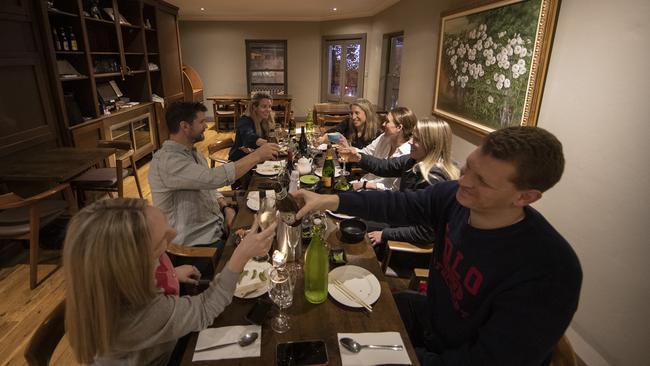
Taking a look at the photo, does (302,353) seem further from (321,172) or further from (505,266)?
(321,172)

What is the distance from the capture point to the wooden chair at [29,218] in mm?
2277

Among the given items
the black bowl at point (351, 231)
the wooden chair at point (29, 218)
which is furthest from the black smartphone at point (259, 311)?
the wooden chair at point (29, 218)

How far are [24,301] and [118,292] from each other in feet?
7.27

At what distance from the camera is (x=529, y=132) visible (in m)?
0.98

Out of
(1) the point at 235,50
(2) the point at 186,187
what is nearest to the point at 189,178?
(2) the point at 186,187

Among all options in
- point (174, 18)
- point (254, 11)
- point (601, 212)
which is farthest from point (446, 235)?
point (254, 11)

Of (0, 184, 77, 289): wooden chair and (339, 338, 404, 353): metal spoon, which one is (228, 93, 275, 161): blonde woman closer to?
(0, 184, 77, 289): wooden chair

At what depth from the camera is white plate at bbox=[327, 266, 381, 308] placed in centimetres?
120

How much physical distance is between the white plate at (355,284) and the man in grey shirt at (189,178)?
3.02 ft

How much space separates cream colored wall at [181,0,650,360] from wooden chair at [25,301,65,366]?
2.25 m

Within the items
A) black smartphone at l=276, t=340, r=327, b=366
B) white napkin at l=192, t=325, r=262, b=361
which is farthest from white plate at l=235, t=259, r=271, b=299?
black smartphone at l=276, t=340, r=327, b=366

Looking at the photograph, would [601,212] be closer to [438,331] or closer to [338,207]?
[438,331]

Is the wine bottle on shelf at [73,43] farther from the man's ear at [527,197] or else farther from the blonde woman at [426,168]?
the man's ear at [527,197]

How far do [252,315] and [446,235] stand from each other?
0.75 m
